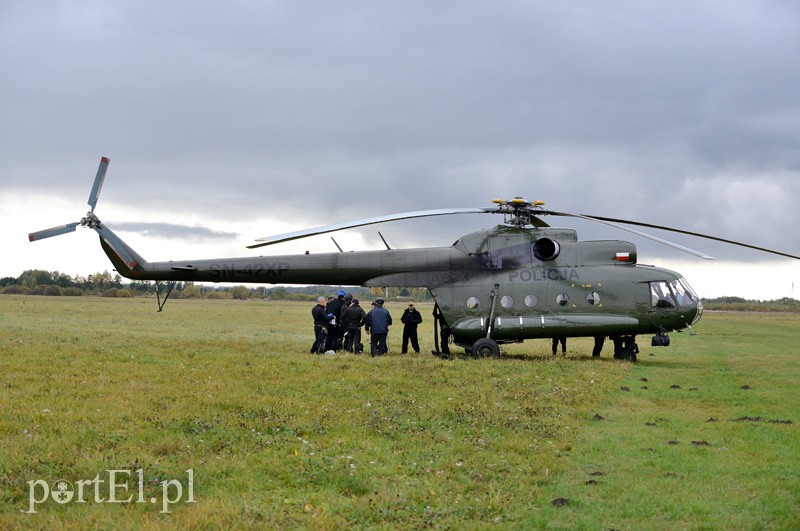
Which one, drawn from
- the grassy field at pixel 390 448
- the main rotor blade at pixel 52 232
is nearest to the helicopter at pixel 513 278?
the main rotor blade at pixel 52 232

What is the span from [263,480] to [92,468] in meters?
1.91

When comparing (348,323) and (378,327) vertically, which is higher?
(348,323)

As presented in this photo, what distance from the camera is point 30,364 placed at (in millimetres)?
16312

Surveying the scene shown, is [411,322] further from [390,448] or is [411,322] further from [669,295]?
[390,448]

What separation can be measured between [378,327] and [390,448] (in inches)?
498

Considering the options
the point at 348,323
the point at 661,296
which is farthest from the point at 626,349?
the point at 348,323

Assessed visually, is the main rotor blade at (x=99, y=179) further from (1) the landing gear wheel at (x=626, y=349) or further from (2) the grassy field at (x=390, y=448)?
(1) the landing gear wheel at (x=626, y=349)

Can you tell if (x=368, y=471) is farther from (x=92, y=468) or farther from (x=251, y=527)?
(x=92, y=468)

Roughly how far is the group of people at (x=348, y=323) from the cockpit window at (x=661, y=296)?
715 cm

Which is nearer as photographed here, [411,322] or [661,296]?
[661,296]

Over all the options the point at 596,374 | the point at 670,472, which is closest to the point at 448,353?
the point at 596,374

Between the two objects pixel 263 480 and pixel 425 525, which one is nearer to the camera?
pixel 425 525

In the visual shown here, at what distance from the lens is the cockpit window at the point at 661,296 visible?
65.6 feet

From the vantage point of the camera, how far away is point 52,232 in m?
20.2
